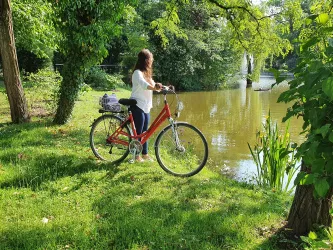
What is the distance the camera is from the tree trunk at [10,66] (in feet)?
22.6

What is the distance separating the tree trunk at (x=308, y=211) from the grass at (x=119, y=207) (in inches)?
9.9

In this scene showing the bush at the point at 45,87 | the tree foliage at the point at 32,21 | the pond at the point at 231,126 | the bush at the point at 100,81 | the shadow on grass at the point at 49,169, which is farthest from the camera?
the bush at the point at 100,81

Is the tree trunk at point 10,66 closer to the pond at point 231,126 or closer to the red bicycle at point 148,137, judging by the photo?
the red bicycle at point 148,137

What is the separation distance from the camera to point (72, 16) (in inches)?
257

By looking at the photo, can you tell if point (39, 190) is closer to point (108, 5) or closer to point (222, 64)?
point (108, 5)

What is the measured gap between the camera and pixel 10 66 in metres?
7.13

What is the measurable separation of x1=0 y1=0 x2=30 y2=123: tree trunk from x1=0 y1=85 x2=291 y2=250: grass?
94.5 inches

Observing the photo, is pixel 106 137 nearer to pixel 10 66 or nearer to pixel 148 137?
pixel 148 137

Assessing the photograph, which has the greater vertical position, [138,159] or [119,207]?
[138,159]

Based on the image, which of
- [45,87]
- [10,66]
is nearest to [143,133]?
[10,66]

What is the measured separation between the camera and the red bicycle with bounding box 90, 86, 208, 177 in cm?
469

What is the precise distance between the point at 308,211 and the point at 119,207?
6.32ft

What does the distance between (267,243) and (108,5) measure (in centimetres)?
546

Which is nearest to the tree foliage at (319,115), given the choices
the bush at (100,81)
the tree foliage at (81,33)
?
the tree foliage at (81,33)
